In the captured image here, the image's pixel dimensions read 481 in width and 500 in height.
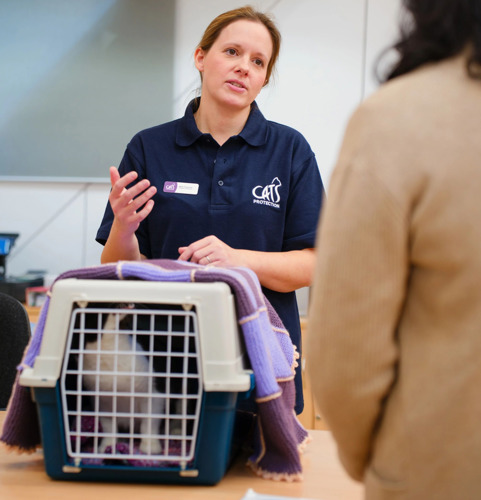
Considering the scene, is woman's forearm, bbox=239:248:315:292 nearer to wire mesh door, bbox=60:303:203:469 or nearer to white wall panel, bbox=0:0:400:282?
wire mesh door, bbox=60:303:203:469

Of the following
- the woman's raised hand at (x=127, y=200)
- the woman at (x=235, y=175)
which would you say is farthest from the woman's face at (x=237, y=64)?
the woman's raised hand at (x=127, y=200)

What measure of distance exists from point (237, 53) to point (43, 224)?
6.67ft

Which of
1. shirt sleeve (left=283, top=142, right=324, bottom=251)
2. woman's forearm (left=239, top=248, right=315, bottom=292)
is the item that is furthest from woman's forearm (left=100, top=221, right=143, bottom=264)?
shirt sleeve (left=283, top=142, right=324, bottom=251)

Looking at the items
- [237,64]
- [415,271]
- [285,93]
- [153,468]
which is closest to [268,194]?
[237,64]

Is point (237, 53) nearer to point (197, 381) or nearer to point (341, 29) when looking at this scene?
point (197, 381)

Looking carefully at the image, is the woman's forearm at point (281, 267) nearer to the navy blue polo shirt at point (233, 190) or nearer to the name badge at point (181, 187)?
the navy blue polo shirt at point (233, 190)

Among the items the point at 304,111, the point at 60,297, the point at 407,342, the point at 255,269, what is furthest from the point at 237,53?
the point at 304,111

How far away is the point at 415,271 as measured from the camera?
0.64 m

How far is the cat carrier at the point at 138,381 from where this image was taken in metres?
0.97

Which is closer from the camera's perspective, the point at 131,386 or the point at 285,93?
the point at 131,386

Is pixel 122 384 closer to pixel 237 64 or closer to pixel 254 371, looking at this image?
pixel 254 371

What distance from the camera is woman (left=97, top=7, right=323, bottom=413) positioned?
1.51m

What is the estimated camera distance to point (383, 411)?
0.65 metres

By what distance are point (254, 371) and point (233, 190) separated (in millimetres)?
605
